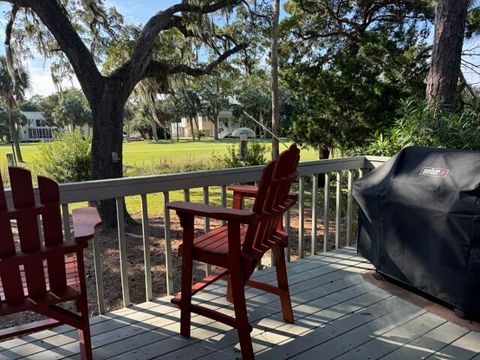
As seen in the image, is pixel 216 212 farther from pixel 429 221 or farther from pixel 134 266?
pixel 134 266

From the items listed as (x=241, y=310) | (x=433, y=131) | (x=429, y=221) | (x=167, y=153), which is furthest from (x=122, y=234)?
(x=167, y=153)

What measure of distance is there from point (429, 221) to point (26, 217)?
6.53 ft

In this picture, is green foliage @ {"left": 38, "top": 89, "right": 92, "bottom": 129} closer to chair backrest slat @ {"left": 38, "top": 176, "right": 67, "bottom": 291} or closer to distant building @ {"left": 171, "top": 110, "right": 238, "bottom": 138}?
distant building @ {"left": 171, "top": 110, "right": 238, "bottom": 138}

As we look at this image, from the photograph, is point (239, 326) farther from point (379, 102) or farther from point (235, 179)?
point (379, 102)

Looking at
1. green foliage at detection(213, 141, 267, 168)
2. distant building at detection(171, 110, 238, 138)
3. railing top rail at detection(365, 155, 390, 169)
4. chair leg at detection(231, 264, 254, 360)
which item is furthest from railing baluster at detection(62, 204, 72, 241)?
distant building at detection(171, 110, 238, 138)

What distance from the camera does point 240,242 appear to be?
166 cm

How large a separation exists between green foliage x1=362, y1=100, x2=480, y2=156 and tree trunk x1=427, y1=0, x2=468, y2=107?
17cm

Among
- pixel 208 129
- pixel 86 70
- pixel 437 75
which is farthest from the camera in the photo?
pixel 208 129

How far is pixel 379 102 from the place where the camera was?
7.12 metres

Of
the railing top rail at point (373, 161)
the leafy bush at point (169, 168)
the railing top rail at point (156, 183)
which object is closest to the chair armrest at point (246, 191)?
the railing top rail at point (156, 183)

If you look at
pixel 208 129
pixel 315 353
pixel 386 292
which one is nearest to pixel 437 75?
pixel 386 292

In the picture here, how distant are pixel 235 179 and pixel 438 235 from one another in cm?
131

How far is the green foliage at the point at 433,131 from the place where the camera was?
10.3ft

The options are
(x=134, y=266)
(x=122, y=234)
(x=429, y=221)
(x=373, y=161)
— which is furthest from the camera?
(x=134, y=266)
